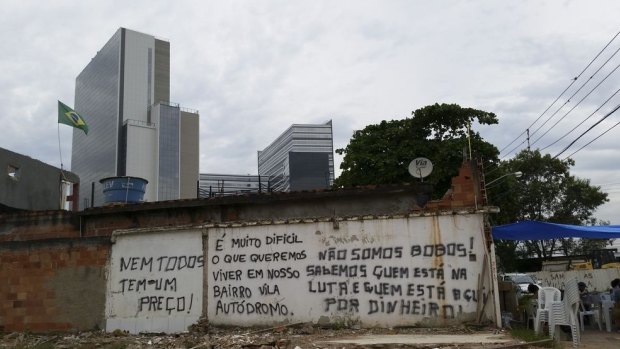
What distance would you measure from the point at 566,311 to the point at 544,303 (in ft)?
1.85

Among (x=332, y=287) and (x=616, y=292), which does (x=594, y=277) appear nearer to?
(x=616, y=292)

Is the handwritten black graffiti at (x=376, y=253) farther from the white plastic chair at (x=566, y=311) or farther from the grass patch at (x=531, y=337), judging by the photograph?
the white plastic chair at (x=566, y=311)

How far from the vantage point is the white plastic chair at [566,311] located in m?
9.03

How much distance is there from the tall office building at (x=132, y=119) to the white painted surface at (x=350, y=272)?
2511 inches

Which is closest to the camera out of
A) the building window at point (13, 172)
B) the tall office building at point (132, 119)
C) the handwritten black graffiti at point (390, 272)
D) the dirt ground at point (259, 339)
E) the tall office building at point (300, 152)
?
the dirt ground at point (259, 339)

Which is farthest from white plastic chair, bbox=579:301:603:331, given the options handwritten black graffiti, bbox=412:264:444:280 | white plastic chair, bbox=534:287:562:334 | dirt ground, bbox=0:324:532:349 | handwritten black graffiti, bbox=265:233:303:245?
handwritten black graffiti, bbox=265:233:303:245

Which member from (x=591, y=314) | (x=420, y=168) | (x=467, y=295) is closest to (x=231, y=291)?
(x=467, y=295)

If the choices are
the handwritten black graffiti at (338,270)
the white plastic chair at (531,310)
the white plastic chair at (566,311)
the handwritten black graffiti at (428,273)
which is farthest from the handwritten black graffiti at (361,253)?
the white plastic chair at (531,310)

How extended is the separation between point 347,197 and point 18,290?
749 cm

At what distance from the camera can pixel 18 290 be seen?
11.4m

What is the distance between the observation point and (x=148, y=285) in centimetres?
1099

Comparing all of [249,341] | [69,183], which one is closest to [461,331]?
[249,341]

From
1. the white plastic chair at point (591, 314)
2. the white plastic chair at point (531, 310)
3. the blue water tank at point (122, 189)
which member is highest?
the blue water tank at point (122, 189)

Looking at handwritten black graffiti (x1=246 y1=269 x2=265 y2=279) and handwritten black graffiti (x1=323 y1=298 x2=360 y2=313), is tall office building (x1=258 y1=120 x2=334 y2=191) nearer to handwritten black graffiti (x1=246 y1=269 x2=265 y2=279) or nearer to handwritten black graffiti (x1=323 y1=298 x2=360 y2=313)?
handwritten black graffiti (x1=246 y1=269 x2=265 y2=279)
